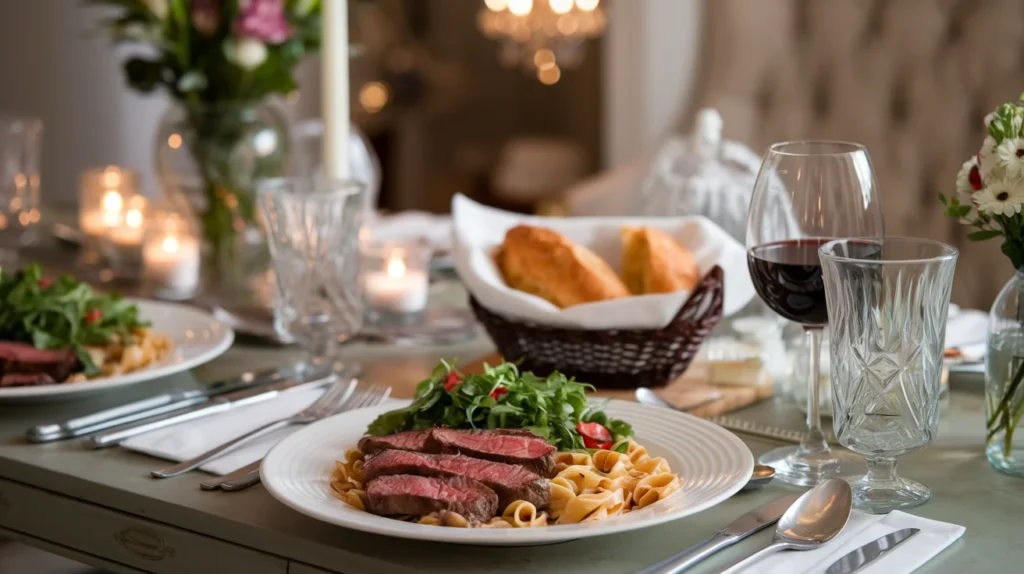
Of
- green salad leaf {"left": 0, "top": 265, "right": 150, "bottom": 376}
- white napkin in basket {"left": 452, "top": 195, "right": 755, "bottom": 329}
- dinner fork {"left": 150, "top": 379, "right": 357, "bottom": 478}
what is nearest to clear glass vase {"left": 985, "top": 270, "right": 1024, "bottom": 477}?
white napkin in basket {"left": 452, "top": 195, "right": 755, "bottom": 329}

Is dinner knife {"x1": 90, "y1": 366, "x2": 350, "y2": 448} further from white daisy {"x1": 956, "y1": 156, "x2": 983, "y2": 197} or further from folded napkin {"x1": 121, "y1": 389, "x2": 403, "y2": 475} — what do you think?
white daisy {"x1": 956, "y1": 156, "x2": 983, "y2": 197}

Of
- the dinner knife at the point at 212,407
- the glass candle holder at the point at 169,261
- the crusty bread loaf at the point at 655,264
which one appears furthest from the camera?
the glass candle holder at the point at 169,261

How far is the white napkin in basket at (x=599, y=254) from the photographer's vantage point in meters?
1.40

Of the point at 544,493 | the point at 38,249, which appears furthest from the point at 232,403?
the point at 38,249

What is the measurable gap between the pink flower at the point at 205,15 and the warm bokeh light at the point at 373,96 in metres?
4.28

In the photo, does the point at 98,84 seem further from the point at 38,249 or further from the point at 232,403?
the point at 232,403

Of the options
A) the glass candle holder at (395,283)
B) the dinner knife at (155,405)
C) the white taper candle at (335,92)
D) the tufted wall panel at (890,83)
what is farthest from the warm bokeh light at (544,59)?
the dinner knife at (155,405)

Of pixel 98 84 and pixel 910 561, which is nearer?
pixel 910 561

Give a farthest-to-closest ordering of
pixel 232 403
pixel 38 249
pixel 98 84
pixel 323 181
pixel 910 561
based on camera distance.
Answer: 1. pixel 98 84
2. pixel 38 249
3. pixel 323 181
4. pixel 232 403
5. pixel 910 561

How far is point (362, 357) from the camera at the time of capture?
167cm

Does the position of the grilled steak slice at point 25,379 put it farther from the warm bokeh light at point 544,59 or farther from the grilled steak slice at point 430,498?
the warm bokeh light at point 544,59

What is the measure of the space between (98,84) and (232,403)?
3793mm

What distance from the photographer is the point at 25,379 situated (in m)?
1.39

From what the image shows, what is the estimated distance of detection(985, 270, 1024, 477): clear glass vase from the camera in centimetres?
117
